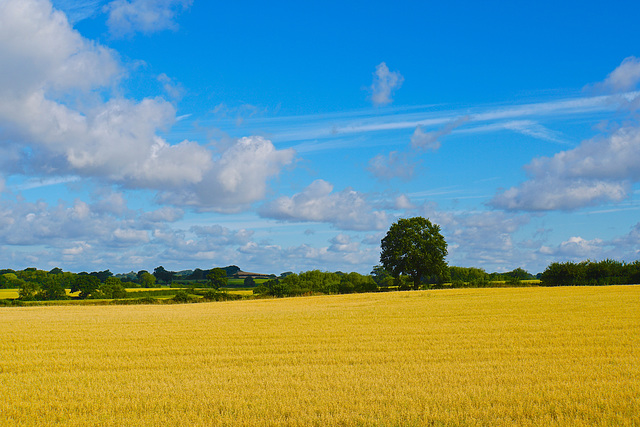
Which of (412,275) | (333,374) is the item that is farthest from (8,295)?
(333,374)

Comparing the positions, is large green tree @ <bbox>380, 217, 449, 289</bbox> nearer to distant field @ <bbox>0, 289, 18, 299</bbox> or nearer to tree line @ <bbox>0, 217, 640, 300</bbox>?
tree line @ <bbox>0, 217, 640, 300</bbox>

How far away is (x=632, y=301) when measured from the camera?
35750 mm

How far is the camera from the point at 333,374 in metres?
13.8

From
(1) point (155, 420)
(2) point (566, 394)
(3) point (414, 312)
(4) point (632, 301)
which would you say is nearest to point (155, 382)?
(1) point (155, 420)

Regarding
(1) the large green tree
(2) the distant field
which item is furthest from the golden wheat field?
(2) the distant field

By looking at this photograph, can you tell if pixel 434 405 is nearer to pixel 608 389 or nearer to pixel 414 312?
pixel 608 389

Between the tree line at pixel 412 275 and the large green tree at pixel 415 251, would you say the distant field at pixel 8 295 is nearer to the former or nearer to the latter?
the tree line at pixel 412 275

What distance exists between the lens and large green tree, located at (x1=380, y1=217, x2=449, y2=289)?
69.6 m

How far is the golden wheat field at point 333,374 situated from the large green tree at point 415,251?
43.5 metres

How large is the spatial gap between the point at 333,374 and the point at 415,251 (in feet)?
187

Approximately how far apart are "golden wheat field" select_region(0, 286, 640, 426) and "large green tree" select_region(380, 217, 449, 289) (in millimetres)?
43527

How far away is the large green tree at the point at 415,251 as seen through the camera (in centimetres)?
6962

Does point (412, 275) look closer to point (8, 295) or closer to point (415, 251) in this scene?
point (415, 251)

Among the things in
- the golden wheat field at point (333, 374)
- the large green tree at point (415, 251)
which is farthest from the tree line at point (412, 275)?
the golden wheat field at point (333, 374)
